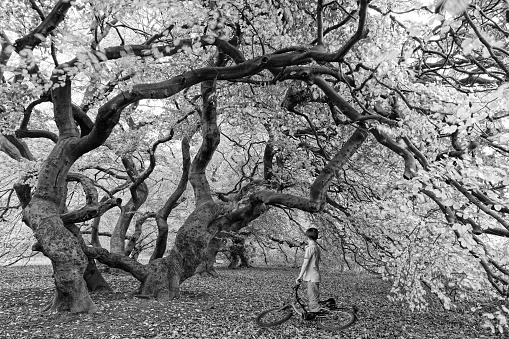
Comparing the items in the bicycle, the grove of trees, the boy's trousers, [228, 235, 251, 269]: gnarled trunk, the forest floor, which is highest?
the grove of trees

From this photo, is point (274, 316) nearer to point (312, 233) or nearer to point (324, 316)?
point (324, 316)

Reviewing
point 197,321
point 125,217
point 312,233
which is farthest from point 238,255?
point 312,233

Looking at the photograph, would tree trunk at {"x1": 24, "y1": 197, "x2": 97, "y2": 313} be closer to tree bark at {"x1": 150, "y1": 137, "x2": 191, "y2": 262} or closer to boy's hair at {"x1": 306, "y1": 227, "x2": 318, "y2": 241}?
tree bark at {"x1": 150, "y1": 137, "x2": 191, "y2": 262}

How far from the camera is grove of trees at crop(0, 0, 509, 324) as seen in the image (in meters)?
5.96

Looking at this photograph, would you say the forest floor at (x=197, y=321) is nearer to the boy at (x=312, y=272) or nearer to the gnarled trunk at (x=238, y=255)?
the boy at (x=312, y=272)

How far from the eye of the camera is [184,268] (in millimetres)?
11805

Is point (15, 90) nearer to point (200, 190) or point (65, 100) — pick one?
point (65, 100)

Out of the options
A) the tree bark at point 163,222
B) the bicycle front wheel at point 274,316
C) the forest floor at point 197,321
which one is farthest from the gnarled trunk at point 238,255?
the bicycle front wheel at point 274,316

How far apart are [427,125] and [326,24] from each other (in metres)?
4.36

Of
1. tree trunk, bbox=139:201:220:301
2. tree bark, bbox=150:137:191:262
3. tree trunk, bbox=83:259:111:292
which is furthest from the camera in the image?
tree bark, bbox=150:137:191:262

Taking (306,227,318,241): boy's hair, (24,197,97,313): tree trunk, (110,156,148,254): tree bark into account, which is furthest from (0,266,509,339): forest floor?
(110,156,148,254): tree bark

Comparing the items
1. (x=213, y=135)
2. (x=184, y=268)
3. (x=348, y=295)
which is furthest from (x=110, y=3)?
(x=348, y=295)

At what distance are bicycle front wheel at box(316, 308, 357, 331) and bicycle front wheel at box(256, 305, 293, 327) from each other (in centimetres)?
68

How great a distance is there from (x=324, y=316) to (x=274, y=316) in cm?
112
